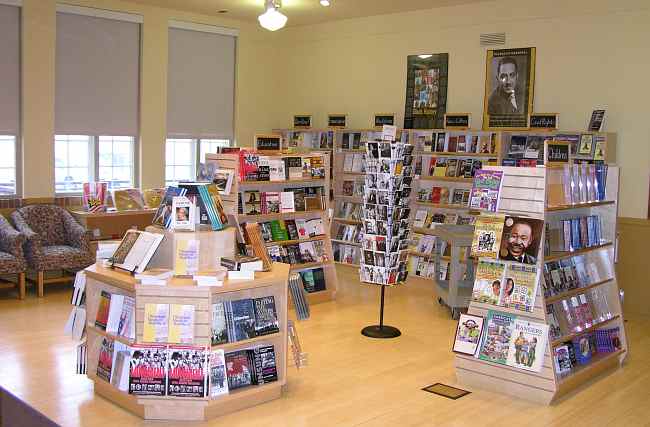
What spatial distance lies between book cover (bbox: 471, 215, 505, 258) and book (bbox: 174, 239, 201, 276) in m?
2.13

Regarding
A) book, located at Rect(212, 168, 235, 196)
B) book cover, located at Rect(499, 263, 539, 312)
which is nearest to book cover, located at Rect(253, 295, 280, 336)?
book cover, located at Rect(499, 263, 539, 312)

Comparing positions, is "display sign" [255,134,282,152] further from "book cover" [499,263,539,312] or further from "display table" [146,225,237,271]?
"book cover" [499,263,539,312]

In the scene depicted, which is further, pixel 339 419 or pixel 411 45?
pixel 411 45

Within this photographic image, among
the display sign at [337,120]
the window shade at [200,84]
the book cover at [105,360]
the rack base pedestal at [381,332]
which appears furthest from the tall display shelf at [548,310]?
the window shade at [200,84]

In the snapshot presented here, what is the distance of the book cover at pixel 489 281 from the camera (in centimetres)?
543

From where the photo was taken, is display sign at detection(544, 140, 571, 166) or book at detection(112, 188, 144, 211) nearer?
display sign at detection(544, 140, 571, 166)

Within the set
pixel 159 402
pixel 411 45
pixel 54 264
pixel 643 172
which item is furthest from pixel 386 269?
pixel 411 45

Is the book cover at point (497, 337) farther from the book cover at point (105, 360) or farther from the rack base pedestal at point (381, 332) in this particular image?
the book cover at point (105, 360)

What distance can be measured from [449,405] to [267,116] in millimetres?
7783

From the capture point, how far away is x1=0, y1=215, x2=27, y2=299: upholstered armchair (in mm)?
7914

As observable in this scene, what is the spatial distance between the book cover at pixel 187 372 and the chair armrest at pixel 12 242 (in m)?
4.17

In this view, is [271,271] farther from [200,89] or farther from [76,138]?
[200,89]

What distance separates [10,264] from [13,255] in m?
0.14

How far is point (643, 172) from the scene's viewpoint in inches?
322
